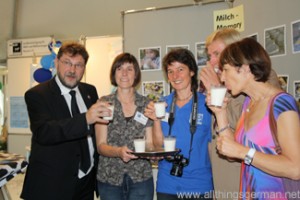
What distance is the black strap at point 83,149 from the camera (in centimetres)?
233

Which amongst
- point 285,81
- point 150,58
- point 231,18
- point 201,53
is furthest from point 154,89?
point 285,81

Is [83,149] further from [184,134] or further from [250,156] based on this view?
[250,156]

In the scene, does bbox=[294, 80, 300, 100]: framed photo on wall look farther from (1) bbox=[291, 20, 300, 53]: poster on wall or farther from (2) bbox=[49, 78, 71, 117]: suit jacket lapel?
(2) bbox=[49, 78, 71, 117]: suit jacket lapel

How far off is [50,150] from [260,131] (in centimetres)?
154

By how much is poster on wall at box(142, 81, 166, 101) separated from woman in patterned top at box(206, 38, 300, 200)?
1698mm

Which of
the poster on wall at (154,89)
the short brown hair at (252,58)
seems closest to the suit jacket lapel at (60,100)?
the poster on wall at (154,89)

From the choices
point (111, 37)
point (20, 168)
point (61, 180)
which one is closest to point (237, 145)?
point (61, 180)

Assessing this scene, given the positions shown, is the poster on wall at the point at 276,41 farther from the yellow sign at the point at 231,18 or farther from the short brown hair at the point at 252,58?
the short brown hair at the point at 252,58

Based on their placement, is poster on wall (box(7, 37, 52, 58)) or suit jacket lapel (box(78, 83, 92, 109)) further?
poster on wall (box(7, 37, 52, 58))

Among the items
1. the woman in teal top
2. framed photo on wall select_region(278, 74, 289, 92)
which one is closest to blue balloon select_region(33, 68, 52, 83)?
the woman in teal top

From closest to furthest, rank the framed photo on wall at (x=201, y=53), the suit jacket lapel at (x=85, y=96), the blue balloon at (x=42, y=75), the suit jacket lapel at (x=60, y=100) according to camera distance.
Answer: the suit jacket lapel at (x=60, y=100) → the suit jacket lapel at (x=85, y=96) → the framed photo on wall at (x=201, y=53) → the blue balloon at (x=42, y=75)

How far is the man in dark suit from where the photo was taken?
83.4 inches

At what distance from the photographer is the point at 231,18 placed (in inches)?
108

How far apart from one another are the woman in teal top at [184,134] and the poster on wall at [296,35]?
721mm
